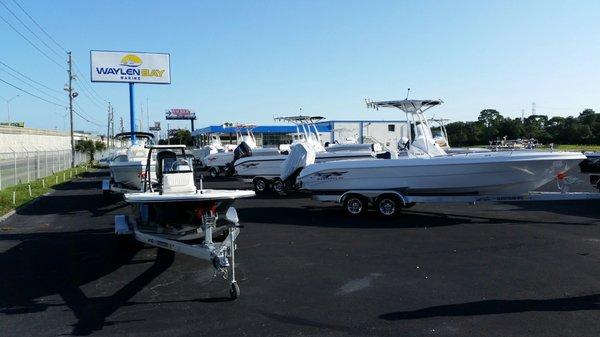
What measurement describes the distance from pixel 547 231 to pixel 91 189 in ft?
56.9

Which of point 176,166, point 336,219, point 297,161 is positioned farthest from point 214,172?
point 176,166

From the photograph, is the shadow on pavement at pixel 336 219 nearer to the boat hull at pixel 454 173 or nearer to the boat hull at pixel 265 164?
the boat hull at pixel 454 173

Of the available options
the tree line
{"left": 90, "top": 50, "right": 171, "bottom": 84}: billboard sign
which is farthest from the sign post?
the tree line

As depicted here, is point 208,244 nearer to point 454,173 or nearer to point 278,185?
point 454,173

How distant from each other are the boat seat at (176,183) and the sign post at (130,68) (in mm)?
21773

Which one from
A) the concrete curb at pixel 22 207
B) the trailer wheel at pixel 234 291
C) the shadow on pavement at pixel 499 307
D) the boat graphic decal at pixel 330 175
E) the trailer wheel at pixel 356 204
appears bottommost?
the shadow on pavement at pixel 499 307

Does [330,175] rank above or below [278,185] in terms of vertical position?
above

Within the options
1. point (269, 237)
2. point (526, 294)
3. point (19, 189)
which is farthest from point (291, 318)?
point (19, 189)

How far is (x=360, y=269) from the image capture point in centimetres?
729

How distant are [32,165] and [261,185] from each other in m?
23.7

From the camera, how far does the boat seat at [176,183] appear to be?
7.99 meters

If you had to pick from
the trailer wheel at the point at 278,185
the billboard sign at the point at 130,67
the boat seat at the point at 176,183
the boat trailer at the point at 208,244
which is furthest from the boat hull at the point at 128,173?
the billboard sign at the point at 130,67

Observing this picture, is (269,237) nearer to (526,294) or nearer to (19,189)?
(526,294)

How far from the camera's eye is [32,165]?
116 ft
